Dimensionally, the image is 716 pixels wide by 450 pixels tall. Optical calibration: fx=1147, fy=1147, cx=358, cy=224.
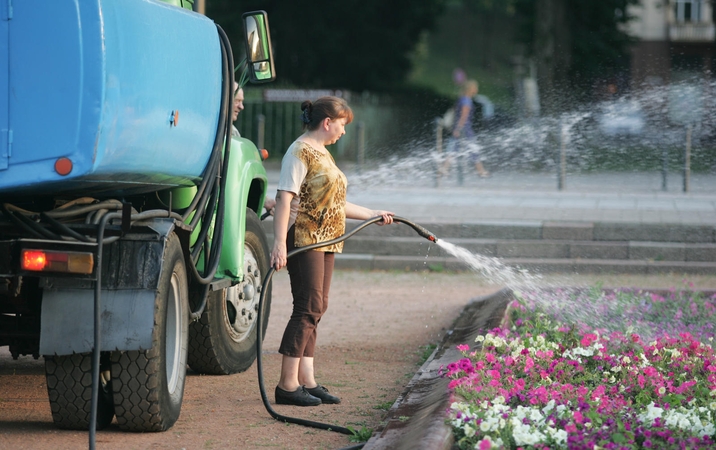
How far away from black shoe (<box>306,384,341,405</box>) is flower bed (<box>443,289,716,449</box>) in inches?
25.8

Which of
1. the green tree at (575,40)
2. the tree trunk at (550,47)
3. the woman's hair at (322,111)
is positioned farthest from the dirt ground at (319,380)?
the tree trunk at (550,47)

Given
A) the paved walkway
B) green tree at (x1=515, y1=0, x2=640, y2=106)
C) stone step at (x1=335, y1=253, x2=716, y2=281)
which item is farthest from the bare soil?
green tree at (x1=515, y1=0, x2=640, y2=106)

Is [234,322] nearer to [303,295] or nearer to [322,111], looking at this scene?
[303,295]

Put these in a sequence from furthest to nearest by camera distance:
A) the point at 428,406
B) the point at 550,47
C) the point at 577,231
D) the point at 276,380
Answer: the point at 550,47 → the point at 577,231 → the point at 276,380 → the point at 428,406

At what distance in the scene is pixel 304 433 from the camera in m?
5.57

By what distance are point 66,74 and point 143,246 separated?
973mm

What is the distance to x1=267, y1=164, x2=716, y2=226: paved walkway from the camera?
47.6 feet

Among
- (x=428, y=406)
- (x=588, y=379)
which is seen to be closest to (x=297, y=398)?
(x=428, y=406)

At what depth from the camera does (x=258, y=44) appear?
6754mm

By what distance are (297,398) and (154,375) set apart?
115 cm

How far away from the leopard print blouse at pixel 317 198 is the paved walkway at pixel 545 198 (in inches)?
303

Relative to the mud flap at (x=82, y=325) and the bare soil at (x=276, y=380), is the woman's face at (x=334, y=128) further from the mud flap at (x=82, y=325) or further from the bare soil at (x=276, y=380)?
the mud flap at (x=82, y=325)

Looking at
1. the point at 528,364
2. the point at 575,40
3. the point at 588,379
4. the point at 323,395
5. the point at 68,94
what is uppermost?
the point at 68,94

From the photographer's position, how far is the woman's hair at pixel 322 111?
239 inches
